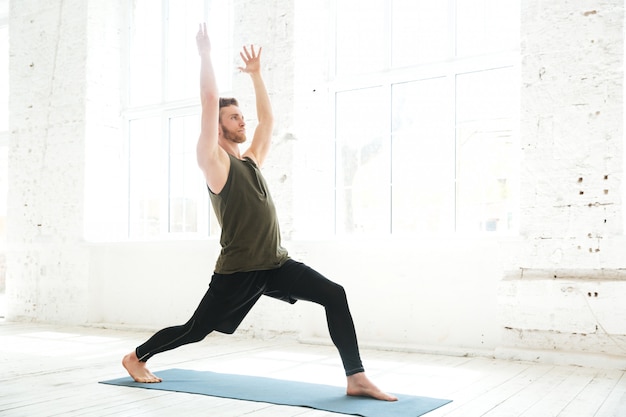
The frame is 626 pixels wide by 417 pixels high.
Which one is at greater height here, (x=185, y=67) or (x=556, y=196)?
(x=185, y=67)

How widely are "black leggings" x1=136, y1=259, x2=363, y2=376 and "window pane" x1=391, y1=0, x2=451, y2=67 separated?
272 cm

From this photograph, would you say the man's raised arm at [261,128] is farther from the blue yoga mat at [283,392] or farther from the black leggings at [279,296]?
the blue yoga mat at [283,392]

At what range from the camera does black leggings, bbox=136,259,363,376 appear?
3143 mm

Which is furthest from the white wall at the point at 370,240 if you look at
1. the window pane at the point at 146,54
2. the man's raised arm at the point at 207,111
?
the man's raised arm at the point at 207,111

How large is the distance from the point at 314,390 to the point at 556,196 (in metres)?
2.02

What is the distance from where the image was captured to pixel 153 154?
7.04m

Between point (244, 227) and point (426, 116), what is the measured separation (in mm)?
2538

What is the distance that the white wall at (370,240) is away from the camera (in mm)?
4266

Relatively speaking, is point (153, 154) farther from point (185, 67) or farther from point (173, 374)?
point (173, 374)

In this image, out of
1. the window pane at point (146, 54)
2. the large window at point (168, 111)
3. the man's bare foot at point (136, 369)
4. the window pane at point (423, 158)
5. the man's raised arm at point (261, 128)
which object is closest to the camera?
the man's raised arm at point (261, 128)

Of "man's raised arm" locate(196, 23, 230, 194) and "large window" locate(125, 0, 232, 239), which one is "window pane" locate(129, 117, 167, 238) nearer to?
"large window" locate(125, 0, 232, 239)

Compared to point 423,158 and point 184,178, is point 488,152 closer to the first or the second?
point 423,158

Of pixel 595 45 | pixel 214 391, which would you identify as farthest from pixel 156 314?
pixel 595 45

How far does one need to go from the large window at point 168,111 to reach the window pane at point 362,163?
130cm
